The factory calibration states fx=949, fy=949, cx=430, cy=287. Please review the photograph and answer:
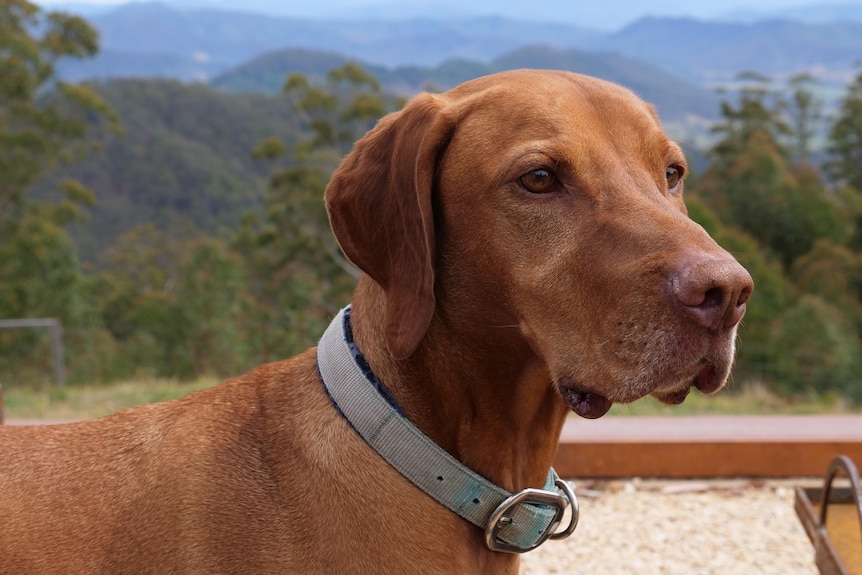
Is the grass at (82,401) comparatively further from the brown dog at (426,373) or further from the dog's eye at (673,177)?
the dog's eye at (673,177)

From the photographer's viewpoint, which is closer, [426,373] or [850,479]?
[426,373]

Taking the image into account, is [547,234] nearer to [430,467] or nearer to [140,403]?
[430,467]

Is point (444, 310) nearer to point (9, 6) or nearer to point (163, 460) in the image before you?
point (163, 460)

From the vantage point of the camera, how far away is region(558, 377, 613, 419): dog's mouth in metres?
2.04

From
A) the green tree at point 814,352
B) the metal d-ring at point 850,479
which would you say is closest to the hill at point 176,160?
the green tree at point 814,352

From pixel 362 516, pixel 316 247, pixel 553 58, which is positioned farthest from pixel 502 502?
pixel 553 58

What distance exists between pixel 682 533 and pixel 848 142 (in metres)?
55.2

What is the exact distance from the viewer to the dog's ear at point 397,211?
2.09m

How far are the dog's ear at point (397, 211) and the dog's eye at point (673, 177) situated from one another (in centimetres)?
57

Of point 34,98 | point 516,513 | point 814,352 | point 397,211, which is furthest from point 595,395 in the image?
point 34,98

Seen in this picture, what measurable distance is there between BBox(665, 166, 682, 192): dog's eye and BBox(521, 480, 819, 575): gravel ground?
2.48 m

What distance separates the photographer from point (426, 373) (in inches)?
85.5

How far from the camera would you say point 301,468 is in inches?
84.4

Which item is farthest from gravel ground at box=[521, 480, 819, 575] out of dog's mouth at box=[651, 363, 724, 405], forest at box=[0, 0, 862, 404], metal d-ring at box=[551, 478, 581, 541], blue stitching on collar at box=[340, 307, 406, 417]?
forest at box=[0, 0, 862, 404]
